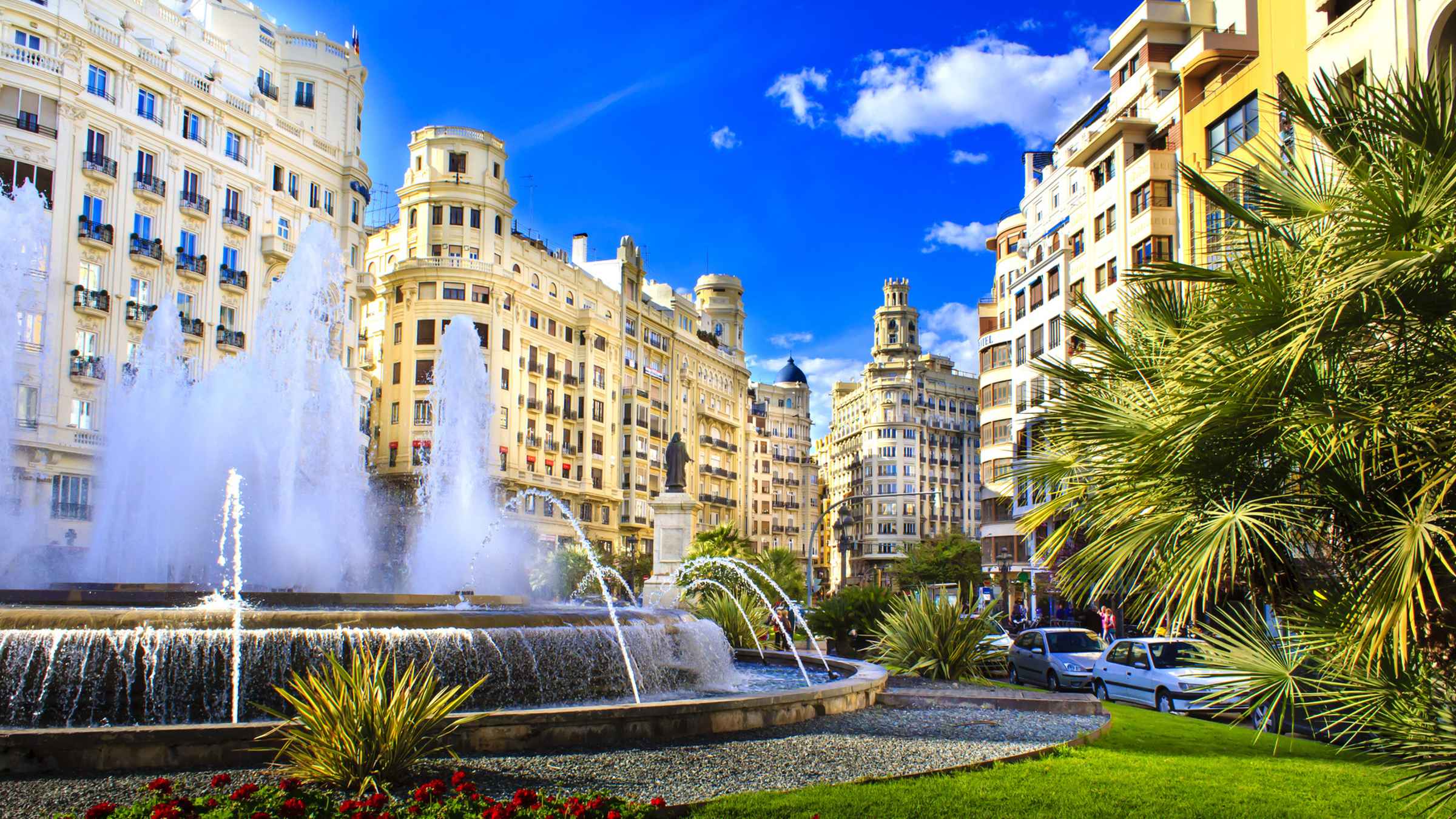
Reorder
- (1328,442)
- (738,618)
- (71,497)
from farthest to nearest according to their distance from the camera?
(71,497)
(738,618)
(1328,442)

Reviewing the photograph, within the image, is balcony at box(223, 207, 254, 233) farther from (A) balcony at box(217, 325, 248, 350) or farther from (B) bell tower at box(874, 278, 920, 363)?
(B) bell tower at box(874, 278, 920, 363)

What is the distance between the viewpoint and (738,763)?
11039 mm

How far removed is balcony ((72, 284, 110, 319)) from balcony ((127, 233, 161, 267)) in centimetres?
202

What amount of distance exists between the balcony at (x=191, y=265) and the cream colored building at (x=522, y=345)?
16.4 meters

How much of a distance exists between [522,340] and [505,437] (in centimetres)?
602

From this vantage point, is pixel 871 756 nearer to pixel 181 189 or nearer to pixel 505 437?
pixel 181 189

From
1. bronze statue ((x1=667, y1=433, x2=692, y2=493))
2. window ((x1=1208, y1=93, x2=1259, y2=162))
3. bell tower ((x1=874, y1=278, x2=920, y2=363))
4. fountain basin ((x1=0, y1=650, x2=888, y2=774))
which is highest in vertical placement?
bell tower ((x1=874, y1=278, x2=920, y2=363))

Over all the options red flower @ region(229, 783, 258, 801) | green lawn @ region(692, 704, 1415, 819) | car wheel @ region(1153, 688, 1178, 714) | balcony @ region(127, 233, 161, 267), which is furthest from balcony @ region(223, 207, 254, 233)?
red flower @ region(229, 783, 258, 801)

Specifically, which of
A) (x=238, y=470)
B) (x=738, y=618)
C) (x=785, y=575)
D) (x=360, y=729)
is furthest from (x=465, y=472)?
(x=360, y=729)

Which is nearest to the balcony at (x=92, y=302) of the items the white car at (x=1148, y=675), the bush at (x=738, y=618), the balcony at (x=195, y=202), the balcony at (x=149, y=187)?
the balcony at (x=149, y=187)

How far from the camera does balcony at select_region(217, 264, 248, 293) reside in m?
47.8

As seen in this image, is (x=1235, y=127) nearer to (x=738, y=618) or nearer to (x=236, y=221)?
(x=738, y=618)

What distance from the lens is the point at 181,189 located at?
46.4 m

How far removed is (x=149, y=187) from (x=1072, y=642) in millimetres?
38280
